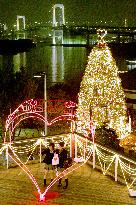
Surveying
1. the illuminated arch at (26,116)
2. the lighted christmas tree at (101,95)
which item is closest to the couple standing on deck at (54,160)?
the illuminated arch at (26,116)

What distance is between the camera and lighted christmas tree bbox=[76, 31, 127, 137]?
40.7 feet

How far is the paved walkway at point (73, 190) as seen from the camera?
7.29m

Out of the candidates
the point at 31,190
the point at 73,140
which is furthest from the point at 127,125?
the point at 31,190

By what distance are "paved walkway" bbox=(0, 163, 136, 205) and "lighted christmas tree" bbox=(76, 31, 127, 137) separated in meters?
3.82

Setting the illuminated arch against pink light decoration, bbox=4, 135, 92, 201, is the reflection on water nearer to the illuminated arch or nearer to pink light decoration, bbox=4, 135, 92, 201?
the illuminated arch

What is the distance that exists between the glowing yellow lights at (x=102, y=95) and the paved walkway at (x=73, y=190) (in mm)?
3862

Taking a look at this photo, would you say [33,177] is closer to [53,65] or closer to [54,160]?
[54,160]

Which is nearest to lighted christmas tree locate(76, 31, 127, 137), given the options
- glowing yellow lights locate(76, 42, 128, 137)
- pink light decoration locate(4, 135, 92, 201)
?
glowing yellow lights locate(76, 42, 128, 137)

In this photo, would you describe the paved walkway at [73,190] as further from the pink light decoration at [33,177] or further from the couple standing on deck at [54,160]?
the couple standing on deck at [54,160]

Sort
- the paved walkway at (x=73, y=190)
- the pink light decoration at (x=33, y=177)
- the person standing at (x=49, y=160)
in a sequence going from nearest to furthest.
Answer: the paved walkway at (x=73, y=190)
the pink light decoration at (x=33, y=177)
the person standing at (x=49, y=160)

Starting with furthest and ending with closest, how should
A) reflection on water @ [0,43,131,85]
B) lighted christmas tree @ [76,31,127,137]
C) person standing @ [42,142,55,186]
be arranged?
reflection on water @ [0,43,131,85] < lighted christmas tree @ [76,31,127,137] < person standing @ [42,142,55,186]

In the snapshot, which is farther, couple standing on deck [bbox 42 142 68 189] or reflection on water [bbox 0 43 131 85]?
reflection on water [bbox 0 43 131 85]

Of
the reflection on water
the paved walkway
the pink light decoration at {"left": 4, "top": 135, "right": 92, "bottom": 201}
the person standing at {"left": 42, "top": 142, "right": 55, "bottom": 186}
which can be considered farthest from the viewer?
the reflection on water

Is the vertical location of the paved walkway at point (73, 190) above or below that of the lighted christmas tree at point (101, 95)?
below
